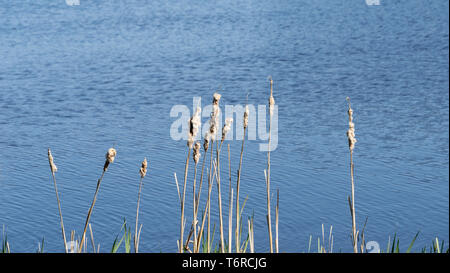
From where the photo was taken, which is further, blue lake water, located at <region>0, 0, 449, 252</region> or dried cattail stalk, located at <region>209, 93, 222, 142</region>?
blue lake water, located at <region>0, 0, 449, 252</region>

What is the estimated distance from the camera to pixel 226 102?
6109 millimetres

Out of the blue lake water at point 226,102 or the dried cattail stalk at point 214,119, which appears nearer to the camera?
the dried cattail stalk at point 214,119

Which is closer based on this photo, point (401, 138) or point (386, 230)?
point (386, 230)

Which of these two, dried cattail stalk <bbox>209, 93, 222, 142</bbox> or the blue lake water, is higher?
the blue lake water

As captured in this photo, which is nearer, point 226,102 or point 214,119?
point 214,119

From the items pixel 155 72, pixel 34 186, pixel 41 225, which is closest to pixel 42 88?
pixel 155 72

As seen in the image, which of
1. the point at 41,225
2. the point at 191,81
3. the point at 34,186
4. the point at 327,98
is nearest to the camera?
the point at 41,225

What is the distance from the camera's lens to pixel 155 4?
10.9m

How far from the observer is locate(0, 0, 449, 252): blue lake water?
4.13m

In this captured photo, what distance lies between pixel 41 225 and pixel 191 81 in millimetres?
3135

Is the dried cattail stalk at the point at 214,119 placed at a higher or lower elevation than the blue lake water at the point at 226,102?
lower

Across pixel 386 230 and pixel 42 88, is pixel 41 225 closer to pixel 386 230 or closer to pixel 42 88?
pixel 386 230

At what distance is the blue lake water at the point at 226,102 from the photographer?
13.5 feet

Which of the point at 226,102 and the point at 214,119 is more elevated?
the point at 226,102
